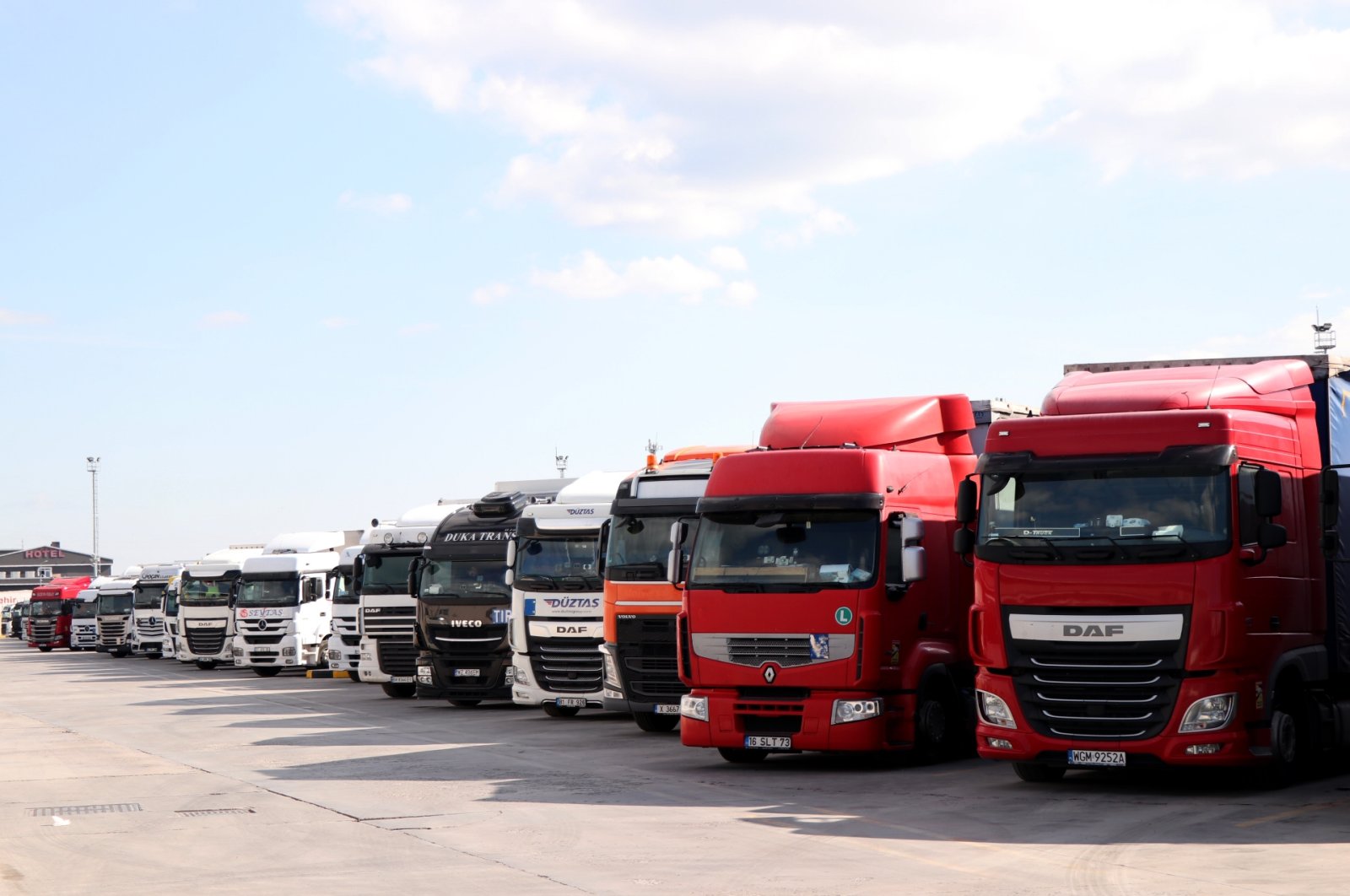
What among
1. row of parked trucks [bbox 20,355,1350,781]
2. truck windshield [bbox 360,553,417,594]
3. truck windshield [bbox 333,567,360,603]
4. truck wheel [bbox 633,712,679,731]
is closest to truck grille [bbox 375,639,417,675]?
truck windshield [bbox 360,553,417,594]

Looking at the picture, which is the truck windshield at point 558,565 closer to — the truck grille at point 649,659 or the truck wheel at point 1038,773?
the truck grille at point 649,659

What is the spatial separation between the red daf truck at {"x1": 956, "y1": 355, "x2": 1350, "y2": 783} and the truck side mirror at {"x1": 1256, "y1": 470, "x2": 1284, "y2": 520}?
0.02 m

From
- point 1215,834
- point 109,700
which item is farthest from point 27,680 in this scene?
point 1215,834

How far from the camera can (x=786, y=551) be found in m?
16.2

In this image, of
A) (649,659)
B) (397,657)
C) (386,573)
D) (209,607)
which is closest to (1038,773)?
(649,659)

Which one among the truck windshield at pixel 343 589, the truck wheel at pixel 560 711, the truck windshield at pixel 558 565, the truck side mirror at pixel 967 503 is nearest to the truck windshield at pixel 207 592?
the truck windshield at pixel 343 589

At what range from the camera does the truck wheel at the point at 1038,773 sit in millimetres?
14750

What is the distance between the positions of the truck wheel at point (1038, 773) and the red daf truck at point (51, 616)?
5834cm

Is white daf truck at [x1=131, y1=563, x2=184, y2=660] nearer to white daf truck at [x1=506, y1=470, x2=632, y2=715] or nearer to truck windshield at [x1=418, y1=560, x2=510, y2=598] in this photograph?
truck windshield at [x1=418, y1=560, x2=510, y2=598]

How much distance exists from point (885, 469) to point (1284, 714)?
433 centimetres

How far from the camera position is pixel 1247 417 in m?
13.7

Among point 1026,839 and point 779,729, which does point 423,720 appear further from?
point 1026,839

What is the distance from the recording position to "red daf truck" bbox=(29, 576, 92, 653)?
67688 millimetres

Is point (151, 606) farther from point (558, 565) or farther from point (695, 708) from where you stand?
point (695, 708)
